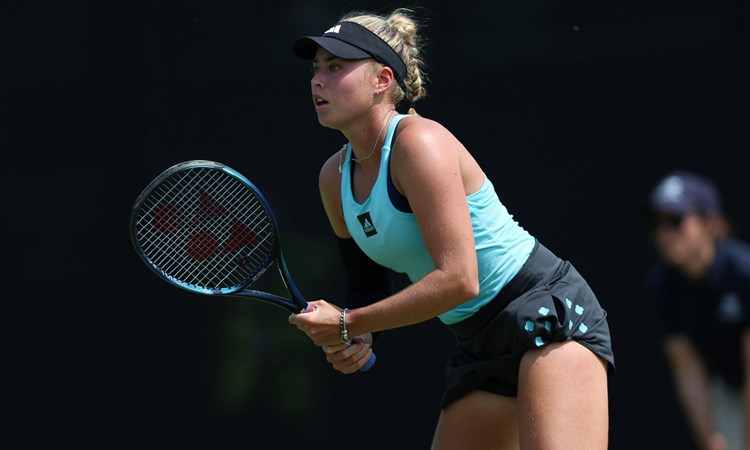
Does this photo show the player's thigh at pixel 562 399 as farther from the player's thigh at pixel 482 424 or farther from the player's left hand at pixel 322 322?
the player's left hand at pixel 322 322

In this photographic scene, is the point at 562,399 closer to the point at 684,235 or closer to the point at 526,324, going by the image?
the point at 526,324

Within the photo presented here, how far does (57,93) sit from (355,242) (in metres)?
1.69

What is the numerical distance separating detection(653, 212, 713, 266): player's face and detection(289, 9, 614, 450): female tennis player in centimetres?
28

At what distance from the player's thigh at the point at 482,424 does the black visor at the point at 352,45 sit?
0.77 meters

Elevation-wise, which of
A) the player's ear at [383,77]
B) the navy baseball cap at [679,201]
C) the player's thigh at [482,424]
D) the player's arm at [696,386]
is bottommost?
the player's arm at [696,386]

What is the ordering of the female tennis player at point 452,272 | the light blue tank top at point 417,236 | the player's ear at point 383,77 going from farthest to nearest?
the player's ear at point 383,77
the light blue tank top at point 417,236
the female tennis player at point 452,272

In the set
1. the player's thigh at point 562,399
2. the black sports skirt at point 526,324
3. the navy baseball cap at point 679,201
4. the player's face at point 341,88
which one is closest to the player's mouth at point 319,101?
the player's face at point 341,88

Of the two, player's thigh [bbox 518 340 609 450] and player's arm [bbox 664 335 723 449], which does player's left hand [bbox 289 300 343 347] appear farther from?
player's arm [bbox 664 335 723 449]

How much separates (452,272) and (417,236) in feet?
0.57

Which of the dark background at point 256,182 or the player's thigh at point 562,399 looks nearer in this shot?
the player's thigh at point 562,399

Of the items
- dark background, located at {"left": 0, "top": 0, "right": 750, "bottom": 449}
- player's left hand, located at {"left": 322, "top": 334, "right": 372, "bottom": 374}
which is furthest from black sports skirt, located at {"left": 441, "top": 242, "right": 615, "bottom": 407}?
dark background, located at {"left": 0, "top": 0, "right": 750, "bottom": 449}

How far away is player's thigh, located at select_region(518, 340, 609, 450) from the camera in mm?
2611

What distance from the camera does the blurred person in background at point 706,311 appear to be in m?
2.96

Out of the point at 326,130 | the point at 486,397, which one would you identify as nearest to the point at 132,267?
the point at 326,130
